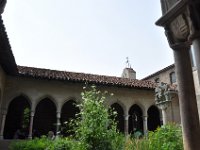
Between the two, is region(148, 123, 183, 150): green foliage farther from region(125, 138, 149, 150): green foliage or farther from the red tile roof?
the red tile roof

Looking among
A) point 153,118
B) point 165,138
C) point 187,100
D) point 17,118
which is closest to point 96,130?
point 165,138

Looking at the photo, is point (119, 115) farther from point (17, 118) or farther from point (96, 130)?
point (96, 130)

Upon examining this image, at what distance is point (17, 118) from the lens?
16.8 meters

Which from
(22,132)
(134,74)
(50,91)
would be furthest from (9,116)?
(134,74)

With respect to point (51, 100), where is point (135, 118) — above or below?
below

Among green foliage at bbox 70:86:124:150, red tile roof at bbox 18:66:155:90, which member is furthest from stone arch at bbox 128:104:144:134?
green foliage at bbox 70:86:124:150

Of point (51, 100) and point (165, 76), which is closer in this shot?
point (51, 100)

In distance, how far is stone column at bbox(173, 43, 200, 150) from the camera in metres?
3.51

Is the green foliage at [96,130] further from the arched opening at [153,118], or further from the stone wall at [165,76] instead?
the stone wall at [165,76]

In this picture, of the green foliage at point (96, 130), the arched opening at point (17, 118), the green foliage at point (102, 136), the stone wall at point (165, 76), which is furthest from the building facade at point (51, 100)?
the stone wall at point (165, 76)

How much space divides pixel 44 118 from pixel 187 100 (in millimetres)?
14919

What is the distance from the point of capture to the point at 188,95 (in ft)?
12.4

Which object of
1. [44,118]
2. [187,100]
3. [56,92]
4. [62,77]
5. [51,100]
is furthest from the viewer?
[44,118]

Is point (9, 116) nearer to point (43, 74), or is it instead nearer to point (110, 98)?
point (43, 74)
